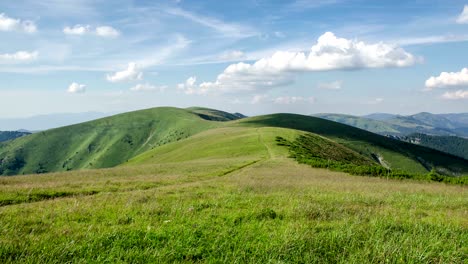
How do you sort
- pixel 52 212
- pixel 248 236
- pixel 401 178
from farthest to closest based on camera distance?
pixel 401 178 → pixel 52 212 → pixel 248 236

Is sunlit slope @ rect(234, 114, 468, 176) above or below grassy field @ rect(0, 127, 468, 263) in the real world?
below

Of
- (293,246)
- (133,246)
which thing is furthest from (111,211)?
(293,246)

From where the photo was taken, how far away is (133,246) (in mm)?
7359

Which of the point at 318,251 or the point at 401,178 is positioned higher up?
the point at 318,251

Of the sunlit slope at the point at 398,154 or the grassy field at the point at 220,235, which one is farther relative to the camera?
the sunlit slope at the point at 398,154

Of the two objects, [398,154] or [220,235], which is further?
[398,154]

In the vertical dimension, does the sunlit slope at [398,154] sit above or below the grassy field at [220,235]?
below

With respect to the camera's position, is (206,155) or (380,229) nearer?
(380,229)

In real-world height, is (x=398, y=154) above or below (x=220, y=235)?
below

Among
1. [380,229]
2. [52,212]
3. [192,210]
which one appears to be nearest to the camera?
[380,229]

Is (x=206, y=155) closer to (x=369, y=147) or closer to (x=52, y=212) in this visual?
(x=52, y=212)

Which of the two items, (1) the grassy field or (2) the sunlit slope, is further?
(2) the sunlit slope

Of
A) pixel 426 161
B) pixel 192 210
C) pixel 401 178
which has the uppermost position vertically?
pixel 192 210

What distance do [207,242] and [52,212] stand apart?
6.12 meters
